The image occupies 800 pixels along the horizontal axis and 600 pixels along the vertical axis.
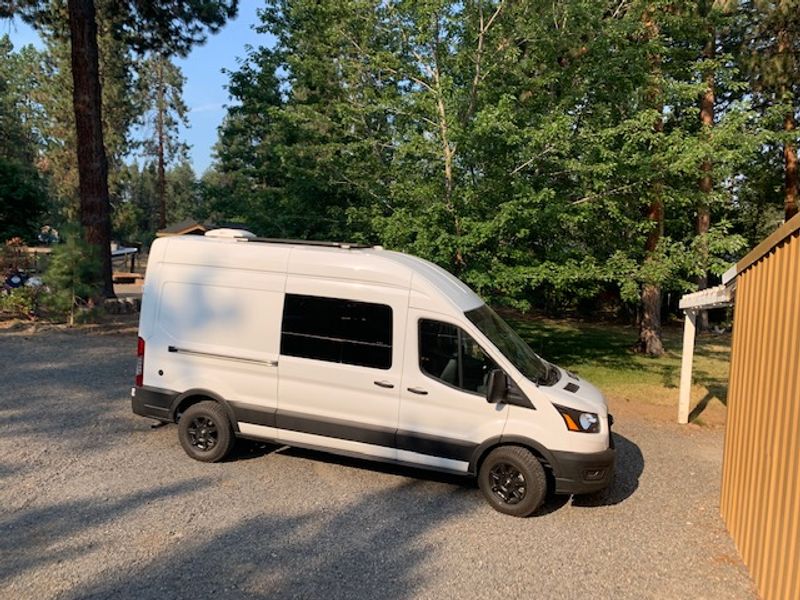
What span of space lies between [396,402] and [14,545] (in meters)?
3.25

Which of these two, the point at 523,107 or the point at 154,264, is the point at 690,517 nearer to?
the point at 154,264

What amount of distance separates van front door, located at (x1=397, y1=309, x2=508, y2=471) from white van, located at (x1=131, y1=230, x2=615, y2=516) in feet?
0.04

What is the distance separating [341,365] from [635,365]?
426 inches

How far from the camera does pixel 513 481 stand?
5.27 meters

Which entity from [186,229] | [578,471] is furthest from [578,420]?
[186,229]

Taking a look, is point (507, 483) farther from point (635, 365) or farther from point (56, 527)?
point (635, 365)

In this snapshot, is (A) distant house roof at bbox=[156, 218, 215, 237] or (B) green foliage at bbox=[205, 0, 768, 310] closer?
(B) green foliage at bbox=[205, 0, 768, 310]

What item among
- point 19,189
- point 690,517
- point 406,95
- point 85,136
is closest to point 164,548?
point 690,517

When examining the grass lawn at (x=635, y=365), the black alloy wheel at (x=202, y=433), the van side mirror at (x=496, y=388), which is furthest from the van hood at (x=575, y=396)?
the grass lawn at (x=635, y=365)

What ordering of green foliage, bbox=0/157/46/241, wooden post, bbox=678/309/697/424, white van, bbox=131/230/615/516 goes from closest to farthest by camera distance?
1. white van, bbox=131/230/615/516
2. wooden post, bbox=678/309/697/424
3. green foliage, bbox=0/157/46/241

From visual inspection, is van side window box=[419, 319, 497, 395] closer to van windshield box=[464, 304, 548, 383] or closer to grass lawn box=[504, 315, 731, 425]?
van windshield box=[464, 304, 548, 383]

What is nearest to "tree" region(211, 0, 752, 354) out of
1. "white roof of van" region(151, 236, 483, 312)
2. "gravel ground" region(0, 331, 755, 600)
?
"white roof of van" region(151, 236, 483, 312)

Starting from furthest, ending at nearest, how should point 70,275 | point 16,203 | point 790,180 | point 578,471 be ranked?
1. point 16,203
2. point 790,180
3. point 70,275
4. point 578,471

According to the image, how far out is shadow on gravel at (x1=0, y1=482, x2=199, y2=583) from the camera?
4.07m
